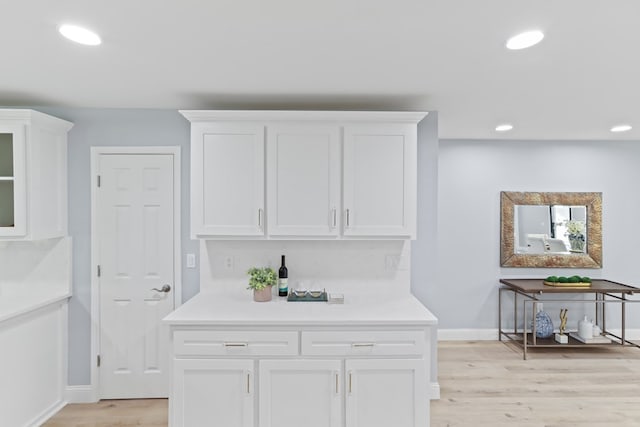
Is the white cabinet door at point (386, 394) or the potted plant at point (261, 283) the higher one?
the potted plant at point (261, 283)

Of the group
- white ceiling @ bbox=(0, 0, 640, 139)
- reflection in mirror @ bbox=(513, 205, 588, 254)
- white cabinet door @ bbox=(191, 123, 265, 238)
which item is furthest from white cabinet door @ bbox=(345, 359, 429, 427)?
reflection in mirror @ bbox=(513, 205, 588, 254)

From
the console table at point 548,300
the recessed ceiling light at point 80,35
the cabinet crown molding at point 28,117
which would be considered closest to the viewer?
the recessed ceiling light at point 80,35

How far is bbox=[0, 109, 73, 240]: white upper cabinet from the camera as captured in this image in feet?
8.75

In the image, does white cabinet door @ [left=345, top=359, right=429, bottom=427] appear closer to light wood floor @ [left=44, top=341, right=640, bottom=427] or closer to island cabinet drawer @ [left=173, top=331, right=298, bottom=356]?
island cabinet drawer @ [left=173, top=331, right=298, bottom=356]

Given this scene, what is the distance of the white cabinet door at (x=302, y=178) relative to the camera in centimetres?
276

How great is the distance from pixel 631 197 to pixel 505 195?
151 centimetres

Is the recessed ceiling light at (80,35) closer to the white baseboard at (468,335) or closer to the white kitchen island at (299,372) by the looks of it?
the white kitchen island at (299,372)

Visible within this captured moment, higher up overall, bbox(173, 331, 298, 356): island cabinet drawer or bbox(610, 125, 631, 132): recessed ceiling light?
bbox(610, 125, 631, 132): recessed ceiling light

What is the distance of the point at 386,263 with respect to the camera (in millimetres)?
3109

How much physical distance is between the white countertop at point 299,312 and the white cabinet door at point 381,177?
1.68 ft

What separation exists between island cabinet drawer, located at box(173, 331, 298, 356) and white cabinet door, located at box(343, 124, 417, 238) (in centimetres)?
88

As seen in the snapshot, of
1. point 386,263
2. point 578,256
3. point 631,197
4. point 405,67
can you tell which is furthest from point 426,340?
point 631,197

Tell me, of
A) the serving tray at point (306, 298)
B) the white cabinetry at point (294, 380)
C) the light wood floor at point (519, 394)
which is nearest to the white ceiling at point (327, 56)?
the serving tray at point (306, 298)

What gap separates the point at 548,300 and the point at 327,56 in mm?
3774
